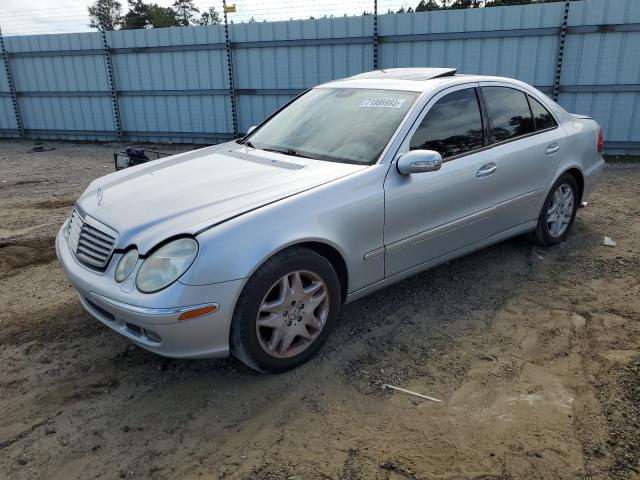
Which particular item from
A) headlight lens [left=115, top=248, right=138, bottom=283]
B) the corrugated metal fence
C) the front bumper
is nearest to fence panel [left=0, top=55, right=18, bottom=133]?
the corrugated metal fence

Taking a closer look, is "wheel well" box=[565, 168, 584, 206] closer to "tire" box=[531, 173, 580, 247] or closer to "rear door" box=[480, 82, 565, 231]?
"tire" box=[531, 173, 580, 247]

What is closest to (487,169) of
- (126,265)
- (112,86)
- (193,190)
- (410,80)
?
(410,80)

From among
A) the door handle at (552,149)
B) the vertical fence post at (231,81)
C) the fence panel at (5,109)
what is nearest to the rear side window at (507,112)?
the door handle at (552,149)

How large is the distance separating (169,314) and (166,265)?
257 millimetres

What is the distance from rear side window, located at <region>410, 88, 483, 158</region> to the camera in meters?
3.68

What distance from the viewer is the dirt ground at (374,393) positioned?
2.46m

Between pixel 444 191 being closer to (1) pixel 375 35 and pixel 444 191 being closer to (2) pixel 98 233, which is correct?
(2) pixel 98 233

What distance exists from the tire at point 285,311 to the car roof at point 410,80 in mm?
1627

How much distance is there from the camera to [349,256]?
3225 millimetres

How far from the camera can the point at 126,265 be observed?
280 centimetres

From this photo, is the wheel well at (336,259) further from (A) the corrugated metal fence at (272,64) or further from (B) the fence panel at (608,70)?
(B) the fence panel at (608,70)

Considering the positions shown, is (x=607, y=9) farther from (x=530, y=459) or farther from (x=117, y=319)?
(x=117, y=319)

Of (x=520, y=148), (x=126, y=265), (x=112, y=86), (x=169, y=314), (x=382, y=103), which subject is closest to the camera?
(x=169, y=314)

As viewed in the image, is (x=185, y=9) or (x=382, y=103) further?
(x=185, y=9)
